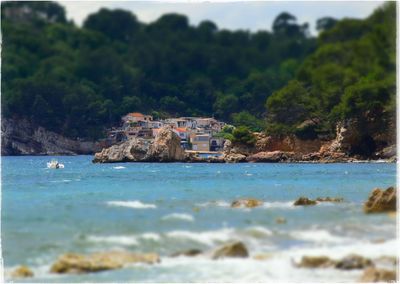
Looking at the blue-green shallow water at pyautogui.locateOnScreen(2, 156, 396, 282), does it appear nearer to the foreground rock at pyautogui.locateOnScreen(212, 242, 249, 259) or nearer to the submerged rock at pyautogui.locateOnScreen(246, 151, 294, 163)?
the foreground rock at pyautogui.locateOnScreen(212, 242, 249, 259)

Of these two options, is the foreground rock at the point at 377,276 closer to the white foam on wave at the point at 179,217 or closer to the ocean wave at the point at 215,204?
the white foam on wave at the point at 179,217

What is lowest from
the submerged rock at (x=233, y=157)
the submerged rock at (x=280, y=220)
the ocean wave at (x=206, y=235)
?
the ocean wave at (x=206, y=235)

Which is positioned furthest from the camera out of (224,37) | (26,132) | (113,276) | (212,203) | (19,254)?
(26,132)

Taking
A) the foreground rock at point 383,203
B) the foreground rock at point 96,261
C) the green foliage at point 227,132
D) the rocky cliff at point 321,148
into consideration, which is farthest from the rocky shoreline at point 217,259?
the rocky cliff at point 321,148

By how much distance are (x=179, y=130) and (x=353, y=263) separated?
109 ft

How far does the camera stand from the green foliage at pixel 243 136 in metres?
53.0

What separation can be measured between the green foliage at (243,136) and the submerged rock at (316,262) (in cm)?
3475

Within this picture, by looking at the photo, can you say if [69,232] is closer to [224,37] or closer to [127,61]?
[224,37]

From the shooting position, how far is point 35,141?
2997 inches

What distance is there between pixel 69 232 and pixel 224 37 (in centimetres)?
692

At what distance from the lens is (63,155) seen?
77.5m

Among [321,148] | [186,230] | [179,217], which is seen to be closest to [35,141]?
[321,148]

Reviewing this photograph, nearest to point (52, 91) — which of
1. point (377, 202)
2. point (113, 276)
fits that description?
point (377, 202)

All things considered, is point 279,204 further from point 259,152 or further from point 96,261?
point 259,152
